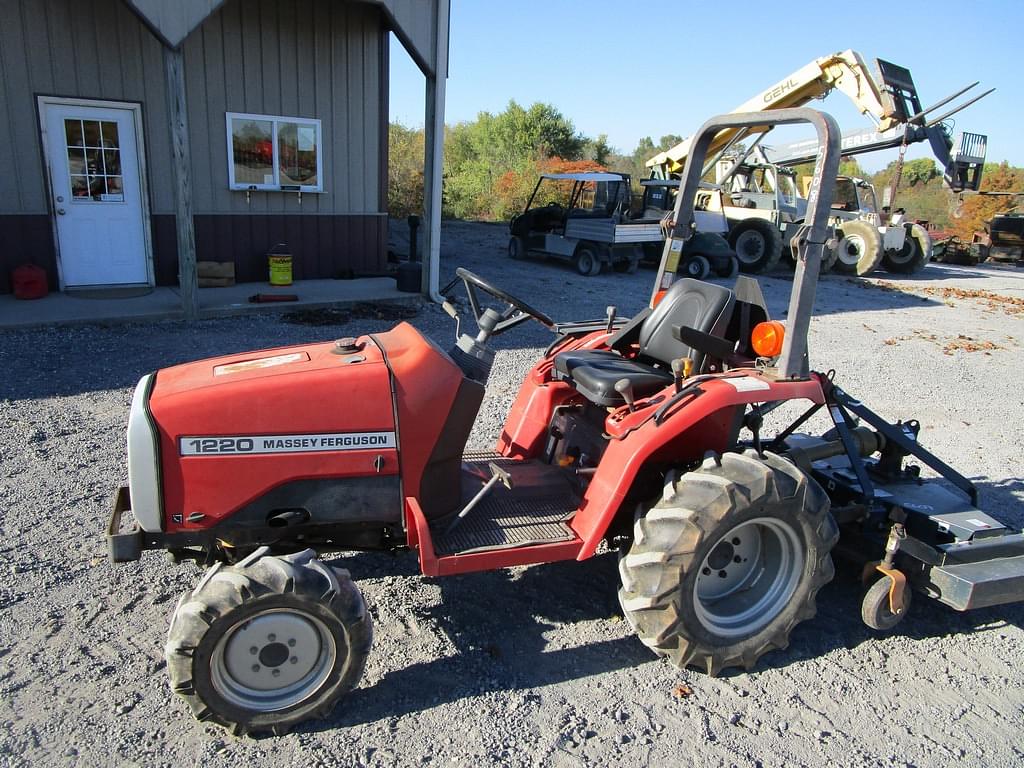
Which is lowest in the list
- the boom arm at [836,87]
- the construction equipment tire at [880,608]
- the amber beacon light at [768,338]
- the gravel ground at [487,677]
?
the gravel ground at [487,677]

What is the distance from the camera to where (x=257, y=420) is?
8.02 ft

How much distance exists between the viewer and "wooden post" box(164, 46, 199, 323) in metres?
6.96

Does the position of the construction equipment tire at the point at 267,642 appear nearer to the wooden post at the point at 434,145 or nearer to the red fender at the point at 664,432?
the red fender at the point at 664,432

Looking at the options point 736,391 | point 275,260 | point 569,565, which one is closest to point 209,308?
point 275,260

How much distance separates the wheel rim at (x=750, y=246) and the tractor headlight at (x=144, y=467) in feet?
46.3

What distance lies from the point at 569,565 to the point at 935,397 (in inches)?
184

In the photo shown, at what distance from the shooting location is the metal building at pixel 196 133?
7773 mm

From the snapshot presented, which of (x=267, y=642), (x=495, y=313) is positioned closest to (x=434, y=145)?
(x=495, y=313)

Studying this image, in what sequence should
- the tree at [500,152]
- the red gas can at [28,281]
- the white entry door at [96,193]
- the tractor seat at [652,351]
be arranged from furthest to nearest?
the tree at [500,152]
the white entry door at [96,193]
the red gas can at [28,281]
the tractor seat at [652,351]

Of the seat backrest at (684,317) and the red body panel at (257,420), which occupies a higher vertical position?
the seat backrest at (684,317)

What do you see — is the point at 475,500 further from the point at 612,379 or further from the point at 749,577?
the point at 749,577

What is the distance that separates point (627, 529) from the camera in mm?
3090

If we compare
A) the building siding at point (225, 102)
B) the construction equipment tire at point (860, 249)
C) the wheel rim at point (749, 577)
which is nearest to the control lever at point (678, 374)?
the wheel rim at point (749, 577)

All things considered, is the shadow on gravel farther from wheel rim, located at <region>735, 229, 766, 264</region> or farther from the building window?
wheel rim, located at <region>735, 229, 766, 264</region>
